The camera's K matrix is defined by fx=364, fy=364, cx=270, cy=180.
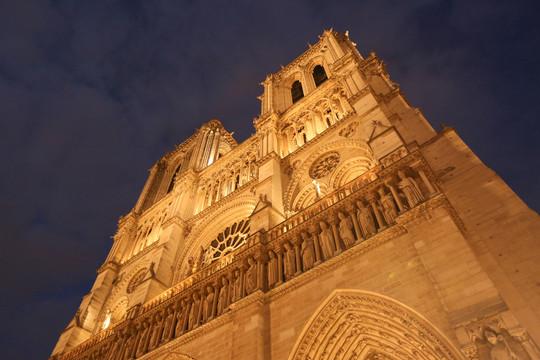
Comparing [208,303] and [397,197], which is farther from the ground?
[397,197]

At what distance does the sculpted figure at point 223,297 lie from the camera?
10323 millimetres

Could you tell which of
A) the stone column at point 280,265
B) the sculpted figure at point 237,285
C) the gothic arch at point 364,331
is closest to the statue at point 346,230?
the gothic arch at point 364,331

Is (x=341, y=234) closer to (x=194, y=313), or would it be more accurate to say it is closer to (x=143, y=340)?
(x=194, y=313)

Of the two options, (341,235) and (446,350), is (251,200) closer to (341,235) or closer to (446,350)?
(341,235)

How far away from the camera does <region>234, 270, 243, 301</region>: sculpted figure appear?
9948 millimetres

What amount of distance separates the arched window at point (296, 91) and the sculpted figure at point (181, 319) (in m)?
13.7

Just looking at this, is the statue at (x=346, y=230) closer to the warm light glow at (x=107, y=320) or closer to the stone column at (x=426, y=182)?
the stone column at (x=426, y=182)

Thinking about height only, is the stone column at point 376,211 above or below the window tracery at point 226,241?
below

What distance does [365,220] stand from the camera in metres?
8.80

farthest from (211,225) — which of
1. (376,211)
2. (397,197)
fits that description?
(397,197)

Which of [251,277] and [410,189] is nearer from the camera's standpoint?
[410,189]

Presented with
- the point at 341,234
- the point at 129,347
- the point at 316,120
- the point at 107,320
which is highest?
the point at 316,120

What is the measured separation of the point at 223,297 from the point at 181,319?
182 centimetres

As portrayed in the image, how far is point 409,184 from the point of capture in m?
8.40
